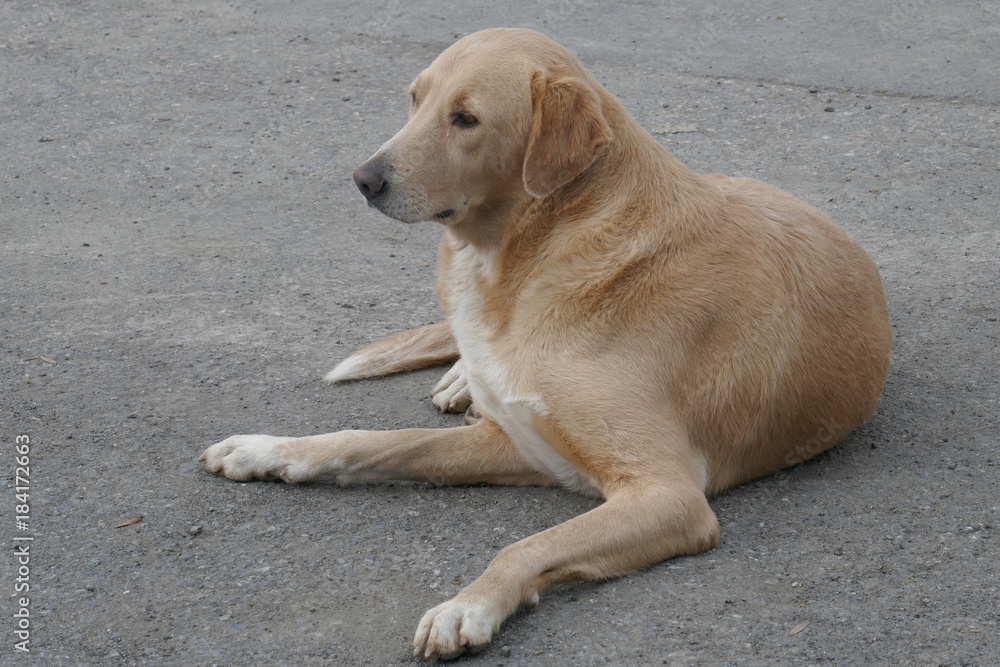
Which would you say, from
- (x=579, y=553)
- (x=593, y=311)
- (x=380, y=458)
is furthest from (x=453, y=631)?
(x=593, y=311)

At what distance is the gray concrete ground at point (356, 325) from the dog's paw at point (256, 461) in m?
0.05

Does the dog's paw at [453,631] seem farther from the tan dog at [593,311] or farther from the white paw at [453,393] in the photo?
the white paw at [453,393]

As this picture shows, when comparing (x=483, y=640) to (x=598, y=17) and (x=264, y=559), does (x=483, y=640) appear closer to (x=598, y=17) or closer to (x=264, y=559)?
(x=264, y=559)

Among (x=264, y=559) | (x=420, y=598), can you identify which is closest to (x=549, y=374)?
(x=420, y=598)

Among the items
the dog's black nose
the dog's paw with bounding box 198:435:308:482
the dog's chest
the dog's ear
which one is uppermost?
the dog's ear

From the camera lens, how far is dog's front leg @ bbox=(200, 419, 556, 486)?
373 cm

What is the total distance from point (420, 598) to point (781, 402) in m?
1.37

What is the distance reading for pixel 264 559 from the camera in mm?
3369

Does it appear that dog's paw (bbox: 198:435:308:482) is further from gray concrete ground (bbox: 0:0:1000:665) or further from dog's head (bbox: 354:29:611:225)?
dog's head (bbox: 354:29:611:225)

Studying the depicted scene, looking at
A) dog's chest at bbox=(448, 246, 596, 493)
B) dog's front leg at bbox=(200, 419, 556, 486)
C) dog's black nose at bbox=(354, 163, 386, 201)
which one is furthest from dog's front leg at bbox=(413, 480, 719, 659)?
dog's black nose at bbox=(354, 163, 386, 201)

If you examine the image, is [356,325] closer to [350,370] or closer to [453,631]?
[350,370]

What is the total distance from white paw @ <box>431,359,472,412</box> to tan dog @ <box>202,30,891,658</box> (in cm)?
47

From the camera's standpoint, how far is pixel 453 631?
289 cm

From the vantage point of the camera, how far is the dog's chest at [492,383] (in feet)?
11.7
